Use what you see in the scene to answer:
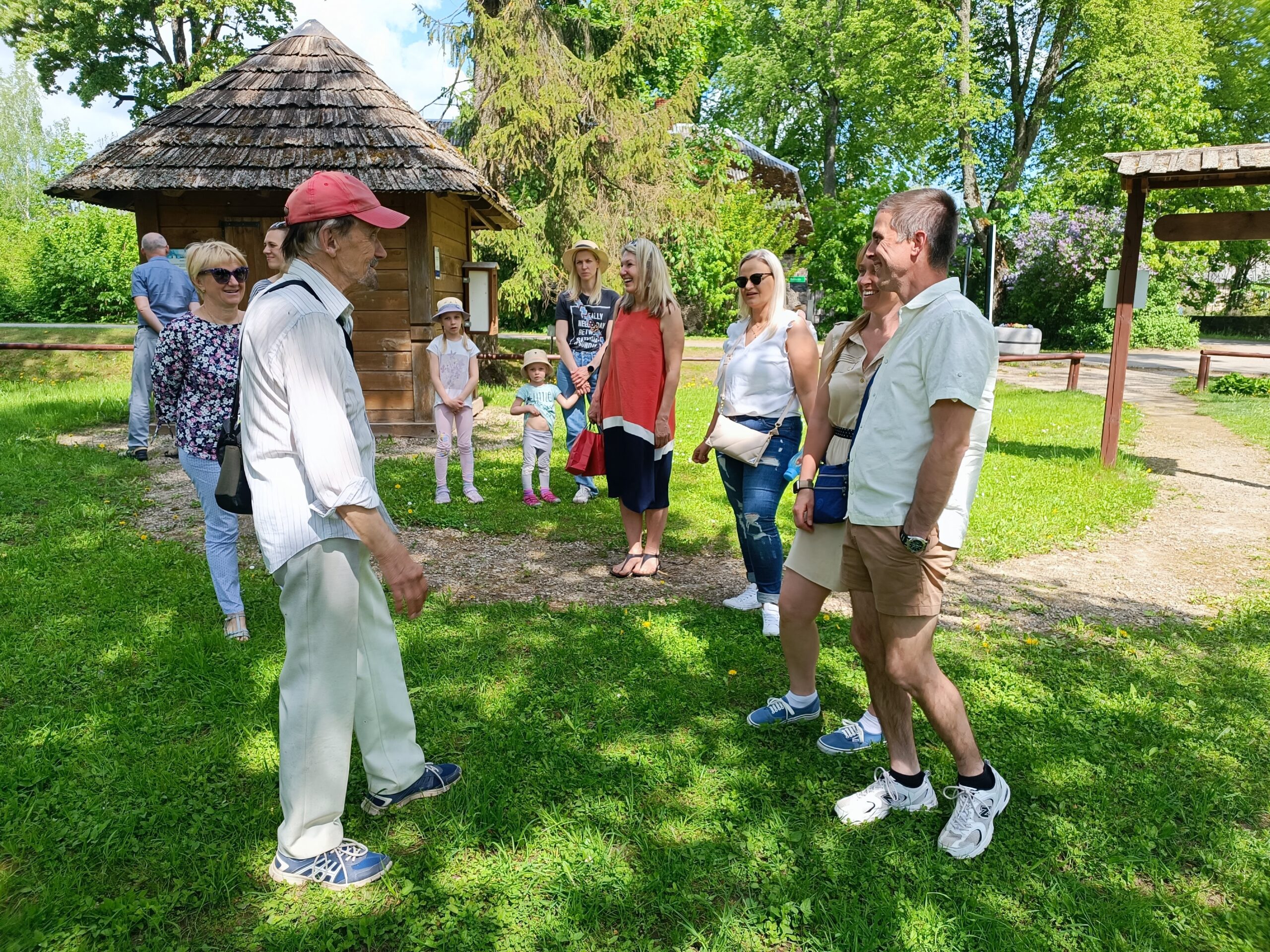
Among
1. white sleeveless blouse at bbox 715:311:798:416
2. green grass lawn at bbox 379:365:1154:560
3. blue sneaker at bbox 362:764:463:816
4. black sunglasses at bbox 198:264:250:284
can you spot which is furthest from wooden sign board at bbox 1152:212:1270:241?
blue sneaker at bbox 362:764:463:816

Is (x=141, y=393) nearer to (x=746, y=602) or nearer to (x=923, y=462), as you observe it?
(x=746, y=602)

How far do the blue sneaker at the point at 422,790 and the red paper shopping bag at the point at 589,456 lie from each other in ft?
10.00

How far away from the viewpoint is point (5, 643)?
441 cm

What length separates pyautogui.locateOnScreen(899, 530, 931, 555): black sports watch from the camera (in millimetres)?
2625

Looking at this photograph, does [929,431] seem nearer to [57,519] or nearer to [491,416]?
[57,519]

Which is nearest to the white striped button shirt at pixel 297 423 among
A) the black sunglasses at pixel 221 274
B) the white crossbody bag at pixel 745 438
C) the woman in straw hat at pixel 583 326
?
the black sunglasses at pixel 221 274

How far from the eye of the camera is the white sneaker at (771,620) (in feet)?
15.6

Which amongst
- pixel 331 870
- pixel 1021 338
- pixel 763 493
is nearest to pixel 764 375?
pixel 763 493

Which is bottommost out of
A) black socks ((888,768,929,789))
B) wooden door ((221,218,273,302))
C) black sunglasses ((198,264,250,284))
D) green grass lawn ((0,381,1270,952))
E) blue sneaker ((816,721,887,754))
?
green grass lawn ((0,381,1270,952))

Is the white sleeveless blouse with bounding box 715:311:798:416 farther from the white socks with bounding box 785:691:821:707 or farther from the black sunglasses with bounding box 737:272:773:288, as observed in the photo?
the white socks with bounding box 785:691:821:707

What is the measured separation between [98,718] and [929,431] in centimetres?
361

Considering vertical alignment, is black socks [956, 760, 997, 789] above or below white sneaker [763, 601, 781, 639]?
above

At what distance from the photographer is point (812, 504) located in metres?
3.32

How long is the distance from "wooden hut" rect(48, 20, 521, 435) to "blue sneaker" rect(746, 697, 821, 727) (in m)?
8.16
